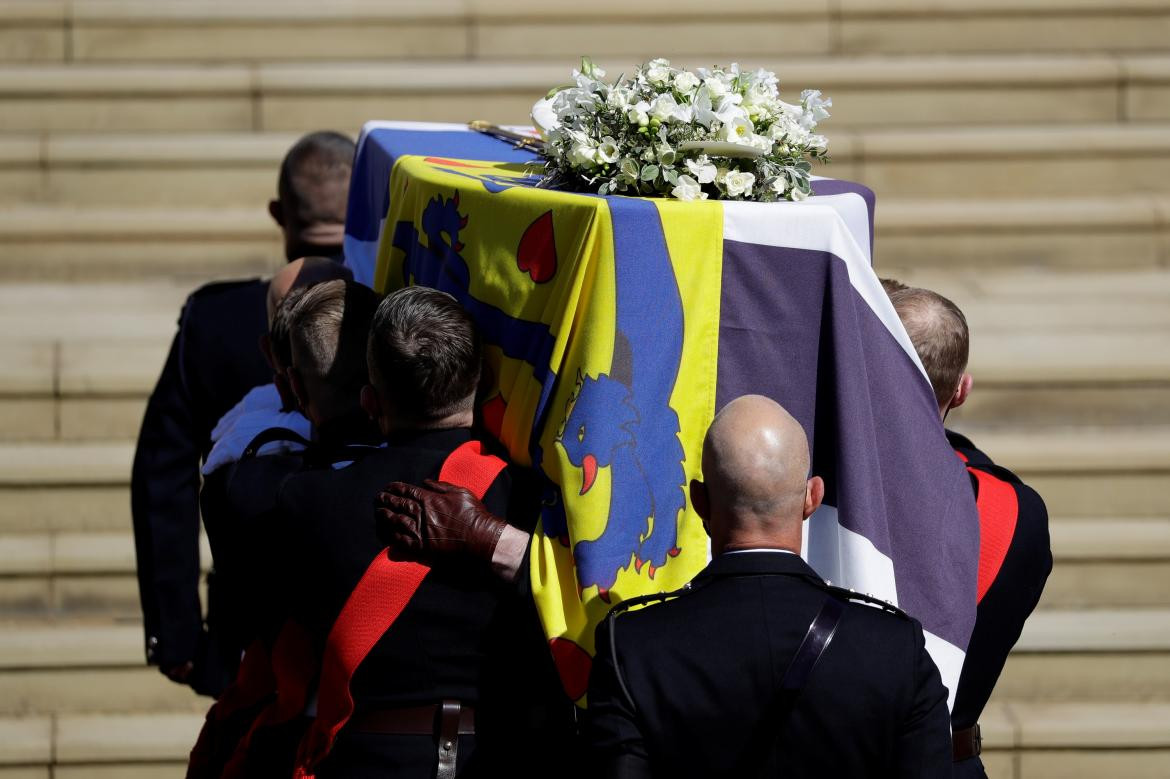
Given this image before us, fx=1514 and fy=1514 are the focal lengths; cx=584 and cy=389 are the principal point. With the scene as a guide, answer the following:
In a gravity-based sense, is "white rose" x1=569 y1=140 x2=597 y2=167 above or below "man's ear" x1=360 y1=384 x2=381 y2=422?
above

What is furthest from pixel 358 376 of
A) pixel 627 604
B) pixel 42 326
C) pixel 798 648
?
pixel 42 326

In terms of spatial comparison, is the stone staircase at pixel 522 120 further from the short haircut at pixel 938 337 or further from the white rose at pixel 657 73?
the white rose at pixel 657 73

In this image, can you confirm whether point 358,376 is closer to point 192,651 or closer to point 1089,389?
point 192,651

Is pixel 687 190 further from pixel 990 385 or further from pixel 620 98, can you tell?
pixel 990 385

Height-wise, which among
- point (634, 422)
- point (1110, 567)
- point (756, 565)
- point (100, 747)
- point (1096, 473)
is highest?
point (634, 422)

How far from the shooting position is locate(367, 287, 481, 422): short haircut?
8.91 feet

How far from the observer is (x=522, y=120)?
6262 mm

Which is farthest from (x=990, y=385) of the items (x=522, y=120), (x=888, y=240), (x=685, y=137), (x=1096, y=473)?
(x=685, y=137)

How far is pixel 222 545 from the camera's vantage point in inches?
118

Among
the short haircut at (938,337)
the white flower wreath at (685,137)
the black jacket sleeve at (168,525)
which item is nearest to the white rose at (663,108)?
the white flower wreath at (685,137)

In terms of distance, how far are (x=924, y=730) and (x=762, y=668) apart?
0.86 ft

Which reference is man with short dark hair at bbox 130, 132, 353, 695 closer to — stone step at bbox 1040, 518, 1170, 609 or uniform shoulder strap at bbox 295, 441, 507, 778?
uniform shoulder strap at bbox 295, 441, 507, 778

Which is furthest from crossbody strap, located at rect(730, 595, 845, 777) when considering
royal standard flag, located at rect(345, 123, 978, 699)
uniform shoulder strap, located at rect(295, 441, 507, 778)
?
uniform shoulder strap, located at rect(295, 441, 507, 778)

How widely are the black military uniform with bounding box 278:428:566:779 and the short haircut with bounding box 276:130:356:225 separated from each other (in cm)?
143
